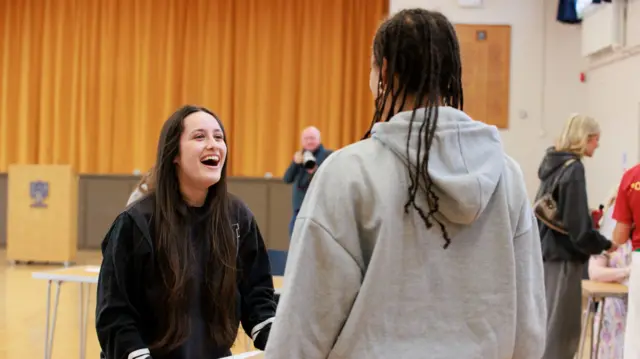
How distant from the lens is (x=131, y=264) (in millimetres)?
2129

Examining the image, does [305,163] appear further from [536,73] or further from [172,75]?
[172,75]

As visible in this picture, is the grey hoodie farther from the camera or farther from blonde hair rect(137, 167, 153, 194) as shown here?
the camera

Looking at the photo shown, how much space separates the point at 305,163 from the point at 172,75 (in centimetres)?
401

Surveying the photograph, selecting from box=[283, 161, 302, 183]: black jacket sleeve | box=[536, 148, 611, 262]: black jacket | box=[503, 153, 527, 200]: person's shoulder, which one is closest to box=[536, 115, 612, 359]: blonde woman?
box=[536, 148, 611, 262]: black jacket

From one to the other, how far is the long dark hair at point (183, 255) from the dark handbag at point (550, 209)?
98.9 inches

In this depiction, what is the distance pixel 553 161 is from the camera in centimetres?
437

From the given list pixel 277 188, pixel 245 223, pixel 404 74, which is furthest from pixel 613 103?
pixel 404 74

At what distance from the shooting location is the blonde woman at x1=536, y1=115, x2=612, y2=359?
4.29 meters

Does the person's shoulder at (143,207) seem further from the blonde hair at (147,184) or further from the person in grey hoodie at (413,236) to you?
the person in grey hoodie at (413,236)

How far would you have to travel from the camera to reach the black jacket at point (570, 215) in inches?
165

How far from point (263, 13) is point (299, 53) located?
73 cm

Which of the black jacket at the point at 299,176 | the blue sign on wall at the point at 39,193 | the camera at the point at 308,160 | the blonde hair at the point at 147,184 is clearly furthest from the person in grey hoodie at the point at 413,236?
the blue sign on wall at the point at 39,193

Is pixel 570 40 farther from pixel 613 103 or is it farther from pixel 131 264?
pixel 131 264

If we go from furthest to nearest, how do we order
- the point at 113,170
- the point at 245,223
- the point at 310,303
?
the point at 113,170 → the point at 245,223 → the point at 310,303
